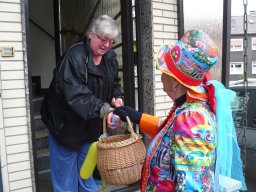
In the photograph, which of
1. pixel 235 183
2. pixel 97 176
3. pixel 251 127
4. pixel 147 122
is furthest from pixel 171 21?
pixel 235 183

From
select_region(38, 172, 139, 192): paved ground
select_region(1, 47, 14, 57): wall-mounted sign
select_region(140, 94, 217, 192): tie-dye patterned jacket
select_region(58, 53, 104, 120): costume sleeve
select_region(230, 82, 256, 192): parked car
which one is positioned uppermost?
select_region(1, 47, 14, 57): wall-mounted sign

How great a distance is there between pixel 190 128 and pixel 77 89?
1225 mm

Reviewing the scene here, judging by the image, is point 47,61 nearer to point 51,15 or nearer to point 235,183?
point 51,15

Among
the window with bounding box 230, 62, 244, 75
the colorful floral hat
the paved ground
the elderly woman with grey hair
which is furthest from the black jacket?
the window with bounding box 230, 62, 244, 75

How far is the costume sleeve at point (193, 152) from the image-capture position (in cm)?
148

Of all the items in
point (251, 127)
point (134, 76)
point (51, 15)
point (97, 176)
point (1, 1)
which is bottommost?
point (97, 176)

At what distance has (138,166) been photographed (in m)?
2.06

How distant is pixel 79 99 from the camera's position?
2.55 metres

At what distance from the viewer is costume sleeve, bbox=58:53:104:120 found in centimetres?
254

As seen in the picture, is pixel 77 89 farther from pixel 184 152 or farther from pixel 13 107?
pixel 184 152

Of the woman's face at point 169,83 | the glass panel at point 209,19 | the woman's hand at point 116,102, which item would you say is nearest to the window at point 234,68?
the glass panel at point 209,19

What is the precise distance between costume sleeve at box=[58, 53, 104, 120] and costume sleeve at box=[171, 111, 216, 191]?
1.11 m

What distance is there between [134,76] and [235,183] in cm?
228

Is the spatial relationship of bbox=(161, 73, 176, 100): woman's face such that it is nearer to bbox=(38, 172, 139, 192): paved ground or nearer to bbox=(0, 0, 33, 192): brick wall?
bbox=(0, 0, 33, 192): brick wall
